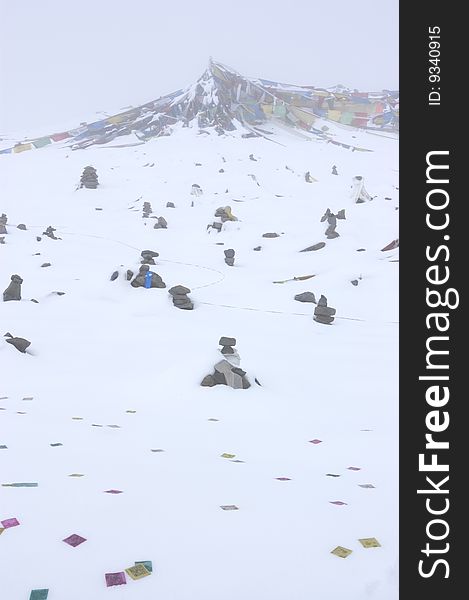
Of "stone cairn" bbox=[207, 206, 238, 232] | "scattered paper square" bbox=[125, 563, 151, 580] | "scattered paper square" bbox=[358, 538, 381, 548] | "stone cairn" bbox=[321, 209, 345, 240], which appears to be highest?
"stone cairn" bbox=[207, 206, 238, 232]

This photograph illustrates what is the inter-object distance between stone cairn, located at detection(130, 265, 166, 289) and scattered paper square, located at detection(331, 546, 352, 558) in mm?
10566

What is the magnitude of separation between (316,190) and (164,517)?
2370cm

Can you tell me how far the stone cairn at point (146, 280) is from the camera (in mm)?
13430

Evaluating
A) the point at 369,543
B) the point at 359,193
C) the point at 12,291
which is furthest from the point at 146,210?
the point at 369,543

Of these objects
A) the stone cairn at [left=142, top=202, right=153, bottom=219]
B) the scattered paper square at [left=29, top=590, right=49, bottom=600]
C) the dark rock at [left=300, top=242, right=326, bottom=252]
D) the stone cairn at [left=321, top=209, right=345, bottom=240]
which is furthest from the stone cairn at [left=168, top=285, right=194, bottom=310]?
the stone cairn at [left=142, top=202, right=153, bottom=219]

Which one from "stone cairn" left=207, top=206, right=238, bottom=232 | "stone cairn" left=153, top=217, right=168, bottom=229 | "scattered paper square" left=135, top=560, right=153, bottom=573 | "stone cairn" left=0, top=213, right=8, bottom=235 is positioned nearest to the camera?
"scattered paper square" left=135, top=560, right=153, bottom=573

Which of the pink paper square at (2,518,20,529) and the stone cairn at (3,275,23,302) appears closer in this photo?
the pink paper square at (2,518,20,529)

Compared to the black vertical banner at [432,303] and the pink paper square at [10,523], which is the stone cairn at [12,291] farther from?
the black vertical banner at [432,303]

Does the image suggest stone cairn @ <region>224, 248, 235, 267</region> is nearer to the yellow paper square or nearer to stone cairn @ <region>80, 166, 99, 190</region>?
stone cairn @ <region>80, 166, 99, 190</region>


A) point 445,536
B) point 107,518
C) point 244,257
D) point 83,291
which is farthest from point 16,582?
point 244,257

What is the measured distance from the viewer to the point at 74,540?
135 inches

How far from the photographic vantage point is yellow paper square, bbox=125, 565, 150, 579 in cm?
307

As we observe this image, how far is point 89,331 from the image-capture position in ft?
33.7

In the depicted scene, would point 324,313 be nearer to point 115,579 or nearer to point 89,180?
point 115,579
